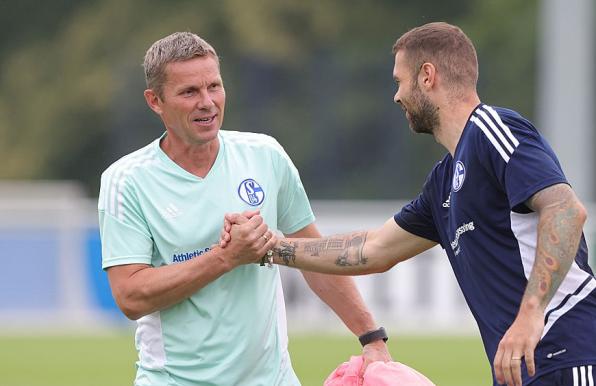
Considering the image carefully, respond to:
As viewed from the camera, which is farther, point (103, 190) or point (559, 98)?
point (559, 98)

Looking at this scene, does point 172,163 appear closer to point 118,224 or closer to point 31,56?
point 118,224

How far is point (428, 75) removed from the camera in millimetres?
5816

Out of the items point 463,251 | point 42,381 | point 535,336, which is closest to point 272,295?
point 463,251

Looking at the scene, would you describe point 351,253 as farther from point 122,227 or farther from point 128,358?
point 128,358

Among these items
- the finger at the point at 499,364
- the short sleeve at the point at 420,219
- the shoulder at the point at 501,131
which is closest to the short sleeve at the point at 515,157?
the shoulder at the point at 501,131

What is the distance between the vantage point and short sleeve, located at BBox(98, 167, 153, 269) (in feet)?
19.6

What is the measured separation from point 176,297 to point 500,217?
1384 millimetres

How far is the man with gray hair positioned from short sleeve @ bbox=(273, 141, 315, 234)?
0.12 meters

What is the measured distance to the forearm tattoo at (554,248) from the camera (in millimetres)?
5152

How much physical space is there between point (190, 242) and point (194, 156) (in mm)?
391

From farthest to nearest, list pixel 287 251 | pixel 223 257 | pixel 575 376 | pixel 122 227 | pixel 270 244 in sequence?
1. pixel 287 251
2. pixel 270 244
3. pixel 122 227
4. pixel 223 257
5. pixel 575 376

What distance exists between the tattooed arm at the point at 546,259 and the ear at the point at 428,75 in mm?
814

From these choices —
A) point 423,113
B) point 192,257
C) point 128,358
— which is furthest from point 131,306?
point 128,358

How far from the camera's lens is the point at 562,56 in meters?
19.8
